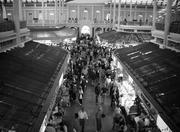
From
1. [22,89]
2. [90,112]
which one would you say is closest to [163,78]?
[22,89]

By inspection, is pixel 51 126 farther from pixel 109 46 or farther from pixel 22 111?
pixel 109 46

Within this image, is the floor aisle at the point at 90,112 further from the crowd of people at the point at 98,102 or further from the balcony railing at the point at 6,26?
the balcony railing at the point at 6,26

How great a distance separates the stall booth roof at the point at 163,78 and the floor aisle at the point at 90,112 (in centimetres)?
268

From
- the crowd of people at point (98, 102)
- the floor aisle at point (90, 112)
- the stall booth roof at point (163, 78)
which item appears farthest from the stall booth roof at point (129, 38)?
the stall booth roof at point (163, 78)

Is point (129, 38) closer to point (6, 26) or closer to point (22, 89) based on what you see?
point (6, 26)

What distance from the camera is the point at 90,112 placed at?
14.1 metres

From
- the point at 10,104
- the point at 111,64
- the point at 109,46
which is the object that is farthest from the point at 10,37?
the point at 109,46

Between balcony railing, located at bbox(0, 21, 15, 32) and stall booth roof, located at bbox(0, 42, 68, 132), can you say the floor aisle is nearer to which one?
stall booth roof, located at bbox(0, 42, 68, 132)

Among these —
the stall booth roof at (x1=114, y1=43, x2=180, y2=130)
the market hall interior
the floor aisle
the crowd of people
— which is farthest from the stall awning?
the stall booth roof at (x1=114, y1=43, x2=180, y2=130)

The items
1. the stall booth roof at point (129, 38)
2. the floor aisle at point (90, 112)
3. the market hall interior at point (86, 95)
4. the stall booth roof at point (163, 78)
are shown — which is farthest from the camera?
the stall booth roof at point (129, 38)

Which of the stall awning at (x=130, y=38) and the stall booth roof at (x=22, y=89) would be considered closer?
the stall booth roof at (x=22, y=89)

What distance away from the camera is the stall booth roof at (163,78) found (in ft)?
24.6

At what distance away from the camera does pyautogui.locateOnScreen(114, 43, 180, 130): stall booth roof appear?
751 cm

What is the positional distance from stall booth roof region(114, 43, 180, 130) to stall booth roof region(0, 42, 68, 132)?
376 centimetres
